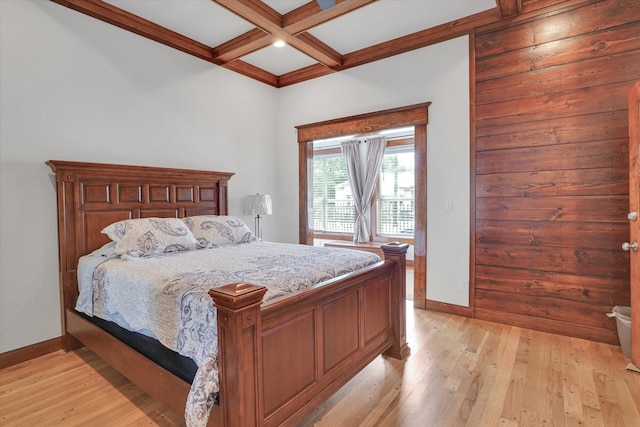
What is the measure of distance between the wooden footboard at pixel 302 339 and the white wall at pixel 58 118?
2.26m

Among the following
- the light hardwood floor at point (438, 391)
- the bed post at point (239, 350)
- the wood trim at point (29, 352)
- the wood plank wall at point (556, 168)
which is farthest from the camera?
the wood plank wall at point (556, 168)

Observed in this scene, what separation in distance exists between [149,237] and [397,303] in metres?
2.06

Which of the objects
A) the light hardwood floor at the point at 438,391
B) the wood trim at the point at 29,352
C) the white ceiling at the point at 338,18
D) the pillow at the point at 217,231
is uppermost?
the white ceiling at the point at 338,18

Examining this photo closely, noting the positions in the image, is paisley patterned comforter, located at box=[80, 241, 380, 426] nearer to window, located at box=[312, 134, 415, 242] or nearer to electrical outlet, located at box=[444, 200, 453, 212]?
electrical outlet, located at box=[444, 200, 453, 212]

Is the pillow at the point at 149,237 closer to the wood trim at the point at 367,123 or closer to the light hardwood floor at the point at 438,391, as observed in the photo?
the light hardwood floor at the point at 438,391

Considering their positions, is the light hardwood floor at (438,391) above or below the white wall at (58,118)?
below

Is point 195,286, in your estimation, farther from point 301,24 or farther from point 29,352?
point 301,24

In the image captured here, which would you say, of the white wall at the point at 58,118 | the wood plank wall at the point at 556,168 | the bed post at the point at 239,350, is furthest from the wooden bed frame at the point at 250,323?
the wood plank wall at the point at 556,168

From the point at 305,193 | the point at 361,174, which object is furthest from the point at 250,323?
the point at 361,174

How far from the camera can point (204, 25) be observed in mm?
3307

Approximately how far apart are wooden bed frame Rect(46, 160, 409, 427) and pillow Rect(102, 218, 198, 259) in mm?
382

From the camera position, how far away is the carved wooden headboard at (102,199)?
265 centimetres

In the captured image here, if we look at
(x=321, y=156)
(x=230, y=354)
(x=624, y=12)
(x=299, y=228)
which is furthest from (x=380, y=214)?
(x=230, y=354)

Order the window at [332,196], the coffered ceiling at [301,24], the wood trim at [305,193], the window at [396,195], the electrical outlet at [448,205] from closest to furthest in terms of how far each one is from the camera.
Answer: the coffered ceiling at [301,24] < the electrical outlet at [448,205] < the wood trim at [305,193] < the window at [396,195] < the window at [332,196]
